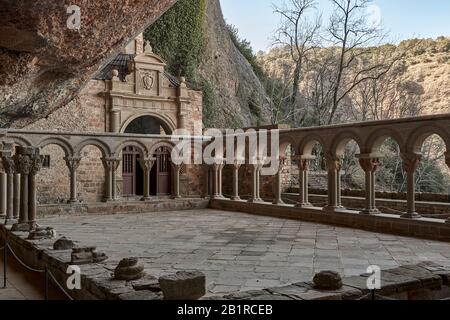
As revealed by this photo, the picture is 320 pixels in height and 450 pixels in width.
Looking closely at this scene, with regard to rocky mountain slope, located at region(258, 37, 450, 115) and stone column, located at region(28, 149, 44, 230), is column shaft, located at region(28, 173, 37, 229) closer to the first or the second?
stone column, located at region(28, 149, 44, 230)

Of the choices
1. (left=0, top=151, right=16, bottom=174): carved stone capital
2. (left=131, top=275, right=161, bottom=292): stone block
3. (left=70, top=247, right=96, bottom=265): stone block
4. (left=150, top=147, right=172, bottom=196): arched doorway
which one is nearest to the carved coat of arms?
(left=150, top=147, right=172, bottom=196): arched doorway

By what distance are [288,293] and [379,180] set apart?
1886 cm

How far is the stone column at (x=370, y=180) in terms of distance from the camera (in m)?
8.70

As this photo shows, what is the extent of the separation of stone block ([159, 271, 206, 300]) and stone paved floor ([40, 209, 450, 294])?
0.73 meters

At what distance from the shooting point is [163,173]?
59.7ft

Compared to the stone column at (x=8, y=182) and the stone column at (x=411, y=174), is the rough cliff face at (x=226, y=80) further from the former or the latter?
the stone column at (x=411, y=174)

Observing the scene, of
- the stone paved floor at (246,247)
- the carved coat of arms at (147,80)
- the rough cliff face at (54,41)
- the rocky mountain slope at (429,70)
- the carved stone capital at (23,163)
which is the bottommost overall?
the stone paved floor at (246,247)

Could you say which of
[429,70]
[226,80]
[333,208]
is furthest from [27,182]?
[429,70]

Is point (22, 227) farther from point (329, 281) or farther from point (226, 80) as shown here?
point (226, 80)

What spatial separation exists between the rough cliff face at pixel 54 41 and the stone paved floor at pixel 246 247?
2463 mm

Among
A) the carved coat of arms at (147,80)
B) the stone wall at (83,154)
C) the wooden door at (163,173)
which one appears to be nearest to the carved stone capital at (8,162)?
the stone wall at (83,154)

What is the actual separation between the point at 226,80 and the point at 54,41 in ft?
63.1

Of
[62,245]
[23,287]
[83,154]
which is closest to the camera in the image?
[23,287]

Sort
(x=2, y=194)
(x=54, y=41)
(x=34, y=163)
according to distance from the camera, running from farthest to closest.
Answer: (x=2, y=194) < (x=34, y=163) < (x=54, y=41)
